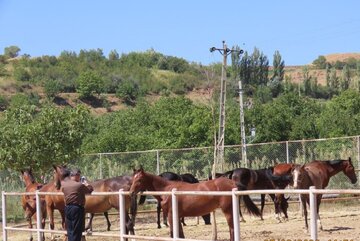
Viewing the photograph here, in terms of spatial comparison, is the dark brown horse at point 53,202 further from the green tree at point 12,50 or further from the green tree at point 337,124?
the green tree at point 12,50

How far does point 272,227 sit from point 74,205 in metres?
8.01

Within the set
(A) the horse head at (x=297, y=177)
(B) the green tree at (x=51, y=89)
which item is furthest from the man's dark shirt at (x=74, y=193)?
(B) the green tree at (x=51, y=89)

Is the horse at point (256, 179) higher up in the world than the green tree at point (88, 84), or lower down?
lower down

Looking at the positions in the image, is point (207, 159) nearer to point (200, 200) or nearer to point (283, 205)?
point (283, 205)

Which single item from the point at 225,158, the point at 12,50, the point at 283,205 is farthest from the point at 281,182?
the point at 12,50

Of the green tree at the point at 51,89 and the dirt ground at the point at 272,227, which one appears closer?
the dirt ground at the point at 272,227

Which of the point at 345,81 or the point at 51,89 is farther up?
the point at 51,89

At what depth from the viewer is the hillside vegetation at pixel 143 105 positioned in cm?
2983

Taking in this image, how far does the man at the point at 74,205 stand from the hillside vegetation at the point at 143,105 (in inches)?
622

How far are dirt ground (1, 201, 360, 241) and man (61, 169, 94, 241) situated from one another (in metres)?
4.02

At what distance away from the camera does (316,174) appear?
18.9m

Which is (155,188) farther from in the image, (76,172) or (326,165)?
(326,165)

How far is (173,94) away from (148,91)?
175 inches

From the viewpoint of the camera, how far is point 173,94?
12281cm
